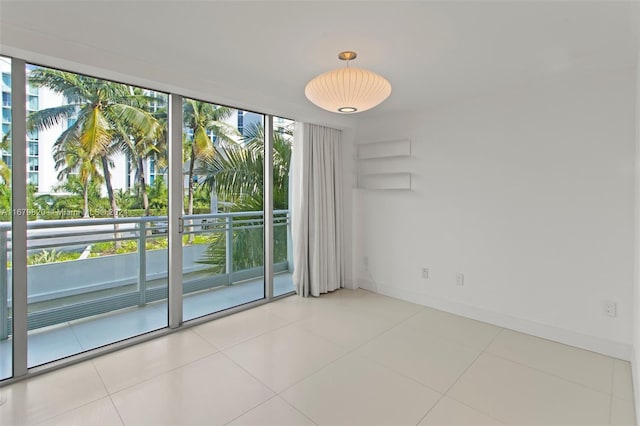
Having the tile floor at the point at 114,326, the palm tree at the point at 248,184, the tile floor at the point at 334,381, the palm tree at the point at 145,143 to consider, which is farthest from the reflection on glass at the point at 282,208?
the palm tree at the point at 145,143

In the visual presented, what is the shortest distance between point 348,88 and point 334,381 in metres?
2.00

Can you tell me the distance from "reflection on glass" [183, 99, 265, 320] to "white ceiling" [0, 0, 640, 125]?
0.52 metres

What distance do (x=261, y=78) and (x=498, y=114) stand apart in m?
2.29

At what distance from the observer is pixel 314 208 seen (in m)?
4.10

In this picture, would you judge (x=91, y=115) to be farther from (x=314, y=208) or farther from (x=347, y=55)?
(x=314, y=208)

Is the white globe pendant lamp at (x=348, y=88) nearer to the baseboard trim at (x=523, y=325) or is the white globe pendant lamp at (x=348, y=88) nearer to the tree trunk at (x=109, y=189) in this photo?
the tree trunk at (x=109, y=189)

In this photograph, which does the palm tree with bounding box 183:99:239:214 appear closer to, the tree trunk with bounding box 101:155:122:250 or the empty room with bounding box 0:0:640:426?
the empty room with bounding box 0:0:640:426

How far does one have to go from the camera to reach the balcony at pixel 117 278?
8.18 feet

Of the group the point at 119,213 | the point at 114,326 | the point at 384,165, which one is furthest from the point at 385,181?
the point at 114,326

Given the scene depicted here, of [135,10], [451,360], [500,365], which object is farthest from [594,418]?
[135,10]

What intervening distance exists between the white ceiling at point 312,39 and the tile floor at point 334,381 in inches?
86.6

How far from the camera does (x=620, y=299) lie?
2.63 m

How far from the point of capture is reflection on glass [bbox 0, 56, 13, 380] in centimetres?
220

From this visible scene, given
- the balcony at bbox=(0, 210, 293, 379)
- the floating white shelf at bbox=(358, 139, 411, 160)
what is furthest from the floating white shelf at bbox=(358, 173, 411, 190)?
the balcony at bbox=(0, 210, 293, 379)
